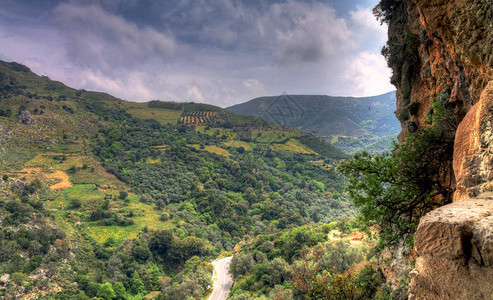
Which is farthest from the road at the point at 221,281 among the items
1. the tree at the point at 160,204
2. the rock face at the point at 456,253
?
the rock face at the point at 456,253

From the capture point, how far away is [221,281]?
149 ft

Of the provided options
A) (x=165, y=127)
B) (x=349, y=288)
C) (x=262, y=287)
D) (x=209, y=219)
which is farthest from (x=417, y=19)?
(x=165, y=127)

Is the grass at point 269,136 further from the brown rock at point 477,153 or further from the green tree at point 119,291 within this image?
the brown rock at point 477,153

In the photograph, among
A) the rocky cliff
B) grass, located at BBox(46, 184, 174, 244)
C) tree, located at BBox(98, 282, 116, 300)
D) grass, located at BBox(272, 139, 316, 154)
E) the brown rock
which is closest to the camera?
the rocky cliff

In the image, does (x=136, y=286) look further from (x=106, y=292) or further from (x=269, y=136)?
(x=269, y=136)

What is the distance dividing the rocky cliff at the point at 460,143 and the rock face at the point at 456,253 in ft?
0.04

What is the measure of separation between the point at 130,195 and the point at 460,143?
9403 cm

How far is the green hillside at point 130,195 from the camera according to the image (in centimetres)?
5125

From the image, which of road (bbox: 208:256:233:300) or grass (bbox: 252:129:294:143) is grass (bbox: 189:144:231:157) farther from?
road (bbox: 208:256:233:300)

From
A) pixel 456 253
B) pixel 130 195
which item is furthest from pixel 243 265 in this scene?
pixel 130 195

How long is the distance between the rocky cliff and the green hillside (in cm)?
592

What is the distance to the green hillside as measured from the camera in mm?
51250

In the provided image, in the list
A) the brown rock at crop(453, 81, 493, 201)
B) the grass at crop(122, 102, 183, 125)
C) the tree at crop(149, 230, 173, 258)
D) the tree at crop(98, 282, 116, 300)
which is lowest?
the tree at crop(98, 282, 116, 300)

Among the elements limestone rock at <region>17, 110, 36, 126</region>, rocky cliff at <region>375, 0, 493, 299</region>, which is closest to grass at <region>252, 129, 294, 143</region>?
limestone rock at <region>17, 110, 36, 126</region>
